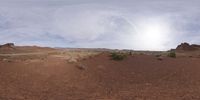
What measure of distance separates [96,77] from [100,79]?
387 mm

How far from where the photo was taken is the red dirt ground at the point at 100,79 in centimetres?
2991

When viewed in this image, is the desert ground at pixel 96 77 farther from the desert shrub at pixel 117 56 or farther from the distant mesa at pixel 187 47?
the distant mesa at pixel 187 47

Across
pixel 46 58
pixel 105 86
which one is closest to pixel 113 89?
pixel 105 86

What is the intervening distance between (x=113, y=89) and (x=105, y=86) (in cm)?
101

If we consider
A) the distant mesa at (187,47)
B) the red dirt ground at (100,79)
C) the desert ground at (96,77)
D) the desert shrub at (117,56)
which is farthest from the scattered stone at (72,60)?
the distant mesa at (187,47)

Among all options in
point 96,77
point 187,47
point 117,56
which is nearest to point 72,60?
point 96,77

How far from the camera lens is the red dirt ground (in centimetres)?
2991

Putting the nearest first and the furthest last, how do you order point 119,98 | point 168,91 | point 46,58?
1. point 119,98
2. point 168,91
3. point 46,58

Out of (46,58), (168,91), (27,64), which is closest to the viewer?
(168,91)

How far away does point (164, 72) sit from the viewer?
1508 inches

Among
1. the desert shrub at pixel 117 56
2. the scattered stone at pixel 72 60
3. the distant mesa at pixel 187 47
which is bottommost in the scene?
the scattered stone at pixel 72 60

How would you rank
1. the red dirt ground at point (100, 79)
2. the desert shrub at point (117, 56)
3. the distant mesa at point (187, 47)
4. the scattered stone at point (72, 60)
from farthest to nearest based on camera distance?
the distant mesa at point (187, 47) < the desert shrub at point (117, 56) < the scattered stone at point (72, 60) < the red dirt ground at point (100, 79)

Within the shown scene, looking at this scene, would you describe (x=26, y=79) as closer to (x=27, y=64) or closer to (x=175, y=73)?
(x=27, y=64)

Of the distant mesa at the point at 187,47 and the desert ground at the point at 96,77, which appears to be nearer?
the desert ground at the point at 96,77
